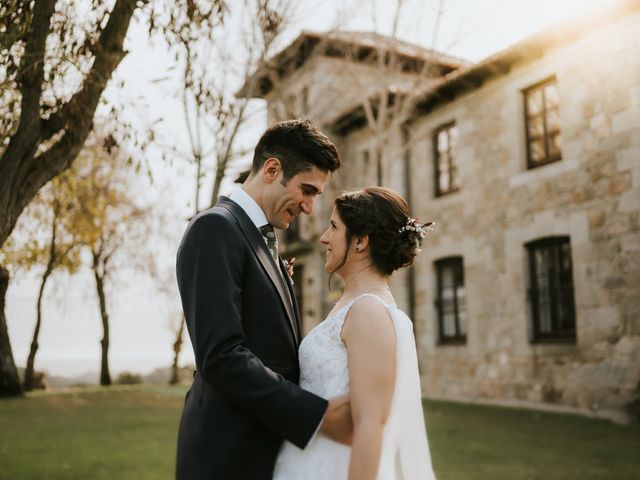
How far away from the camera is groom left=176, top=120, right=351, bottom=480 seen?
213cm

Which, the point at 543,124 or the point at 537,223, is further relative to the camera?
the point at 543,124

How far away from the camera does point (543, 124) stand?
13461 mm

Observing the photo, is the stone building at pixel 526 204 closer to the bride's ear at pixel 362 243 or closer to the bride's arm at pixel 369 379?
the bride's ear at pixel 362 243

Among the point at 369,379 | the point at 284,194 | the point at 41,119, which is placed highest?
the point at 41,119

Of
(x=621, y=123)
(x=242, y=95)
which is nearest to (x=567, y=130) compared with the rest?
(x=621, y=123)

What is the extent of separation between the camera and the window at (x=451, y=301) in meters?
15.2

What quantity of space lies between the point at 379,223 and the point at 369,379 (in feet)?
2.18

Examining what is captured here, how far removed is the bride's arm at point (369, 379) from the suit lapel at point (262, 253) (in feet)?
0.77

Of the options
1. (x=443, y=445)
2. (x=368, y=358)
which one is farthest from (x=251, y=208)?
(x=443, y=445)

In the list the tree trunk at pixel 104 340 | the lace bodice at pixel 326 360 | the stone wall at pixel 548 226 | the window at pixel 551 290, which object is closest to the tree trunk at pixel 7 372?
the tree trunk at pixel 104 340

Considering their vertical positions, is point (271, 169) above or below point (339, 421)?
above

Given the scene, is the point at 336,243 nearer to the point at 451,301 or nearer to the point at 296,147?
the point at 296,147

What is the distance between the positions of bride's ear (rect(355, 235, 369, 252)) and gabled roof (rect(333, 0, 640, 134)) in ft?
34.8

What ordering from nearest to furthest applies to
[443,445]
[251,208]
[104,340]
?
[251,208], [443,445], [104,340]
